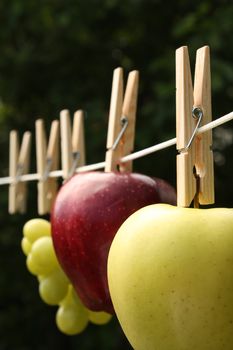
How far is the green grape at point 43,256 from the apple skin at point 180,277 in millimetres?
325

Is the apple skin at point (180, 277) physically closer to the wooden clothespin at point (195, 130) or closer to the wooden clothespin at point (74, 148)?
the wooden clothespin at point (195, 130)

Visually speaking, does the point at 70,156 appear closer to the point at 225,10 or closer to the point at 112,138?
the point at 112,138

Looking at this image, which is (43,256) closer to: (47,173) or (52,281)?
(52,281)

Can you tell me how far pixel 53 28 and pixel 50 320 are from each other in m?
1.10

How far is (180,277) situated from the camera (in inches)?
16.7

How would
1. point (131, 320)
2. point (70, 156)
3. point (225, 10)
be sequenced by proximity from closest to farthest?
point (131, 320)
point (70, 156)
point (225, 10)

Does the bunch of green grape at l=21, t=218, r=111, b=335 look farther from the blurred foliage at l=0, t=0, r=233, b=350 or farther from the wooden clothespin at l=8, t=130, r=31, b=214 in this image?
the blurred foliage at l=0, t=0, r=233, b=350

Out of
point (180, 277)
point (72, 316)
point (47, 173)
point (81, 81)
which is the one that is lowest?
point (72, 316)

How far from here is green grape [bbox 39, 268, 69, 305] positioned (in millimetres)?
791

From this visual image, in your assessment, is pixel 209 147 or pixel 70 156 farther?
pixel 70 156

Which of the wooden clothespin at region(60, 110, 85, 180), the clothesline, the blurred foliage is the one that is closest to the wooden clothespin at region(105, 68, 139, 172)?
the clothesline

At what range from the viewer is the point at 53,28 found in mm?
1978

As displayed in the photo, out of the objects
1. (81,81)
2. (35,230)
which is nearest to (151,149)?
(35,230)

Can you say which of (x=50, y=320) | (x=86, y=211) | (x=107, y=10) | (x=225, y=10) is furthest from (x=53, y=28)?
(x=86, y=211)
